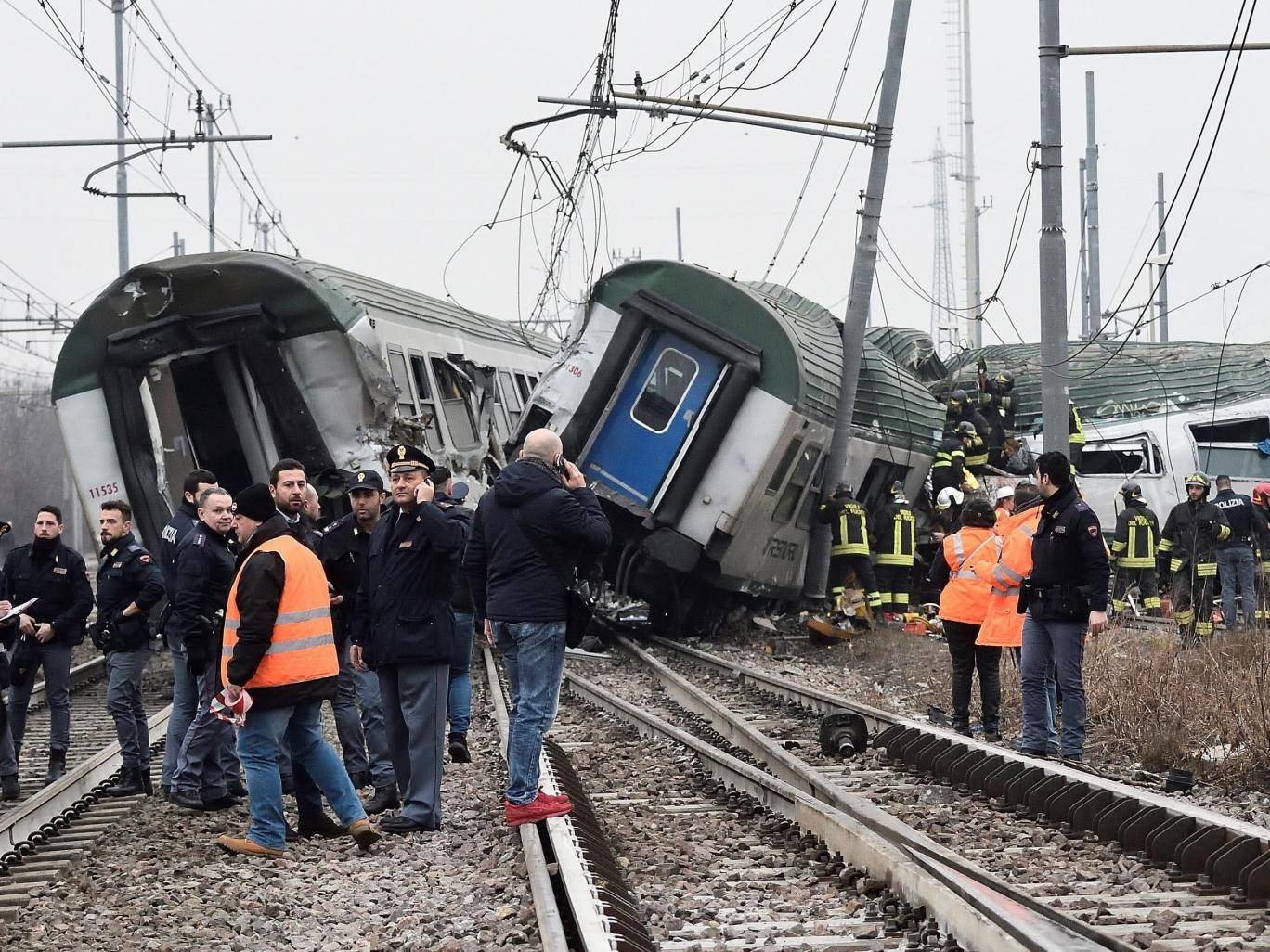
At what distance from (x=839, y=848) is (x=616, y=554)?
1101 centimetres

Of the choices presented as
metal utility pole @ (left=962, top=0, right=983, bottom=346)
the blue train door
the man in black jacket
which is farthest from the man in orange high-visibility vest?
metal utility pole @ (left=962, top=0, right=983, bottom=346)

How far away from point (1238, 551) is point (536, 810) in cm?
1160

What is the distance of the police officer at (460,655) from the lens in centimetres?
886

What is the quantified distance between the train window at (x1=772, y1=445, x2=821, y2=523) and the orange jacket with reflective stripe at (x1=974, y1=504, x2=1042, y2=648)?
19.4 ft

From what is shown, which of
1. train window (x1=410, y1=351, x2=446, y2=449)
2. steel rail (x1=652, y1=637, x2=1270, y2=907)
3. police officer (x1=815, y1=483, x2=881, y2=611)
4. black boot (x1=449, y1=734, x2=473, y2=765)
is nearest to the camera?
steel rail (x1=652, y1=637, x2=1270, y2=907)

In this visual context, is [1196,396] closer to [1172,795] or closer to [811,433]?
[811,433]

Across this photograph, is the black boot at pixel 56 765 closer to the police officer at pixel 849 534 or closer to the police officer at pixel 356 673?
the police officer at pixel 356 673

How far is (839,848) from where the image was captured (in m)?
6.06

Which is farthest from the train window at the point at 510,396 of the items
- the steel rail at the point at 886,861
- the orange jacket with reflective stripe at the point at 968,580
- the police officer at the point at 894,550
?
the steel rail at the point at 886,861

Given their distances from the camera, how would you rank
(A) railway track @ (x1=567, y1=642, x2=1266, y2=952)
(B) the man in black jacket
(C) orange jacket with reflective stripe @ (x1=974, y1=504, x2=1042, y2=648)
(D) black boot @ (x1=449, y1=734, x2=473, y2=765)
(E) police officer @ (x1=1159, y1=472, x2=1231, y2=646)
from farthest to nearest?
(E) police officer @ (x1=1159, y1=472, x2=1231, y2=646) → (D) black boot @ (x1=449, y1=734, x2=473, y2=765) → (C) orange jacket with reflective stripe @ (x1=974, y1=504, x2=1042, y2=648) → (B) the man in black jacket → (A) railway track @ (x1=567, y1=642, x2=1266, y2=952)

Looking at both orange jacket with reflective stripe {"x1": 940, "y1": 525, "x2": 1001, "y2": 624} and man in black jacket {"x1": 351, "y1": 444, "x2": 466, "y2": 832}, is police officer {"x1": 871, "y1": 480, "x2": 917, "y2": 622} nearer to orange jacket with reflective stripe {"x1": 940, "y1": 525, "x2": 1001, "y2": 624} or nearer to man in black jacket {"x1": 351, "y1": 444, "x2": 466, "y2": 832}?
orange jacket with reflective stripe {"x1": 940, "y1": 525, "x2": 1001, "y2": 624}

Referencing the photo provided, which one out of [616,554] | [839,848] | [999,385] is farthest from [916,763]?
[999,385]

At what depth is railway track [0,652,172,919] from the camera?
6863 millimetres

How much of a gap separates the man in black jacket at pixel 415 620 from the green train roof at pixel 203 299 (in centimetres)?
640
